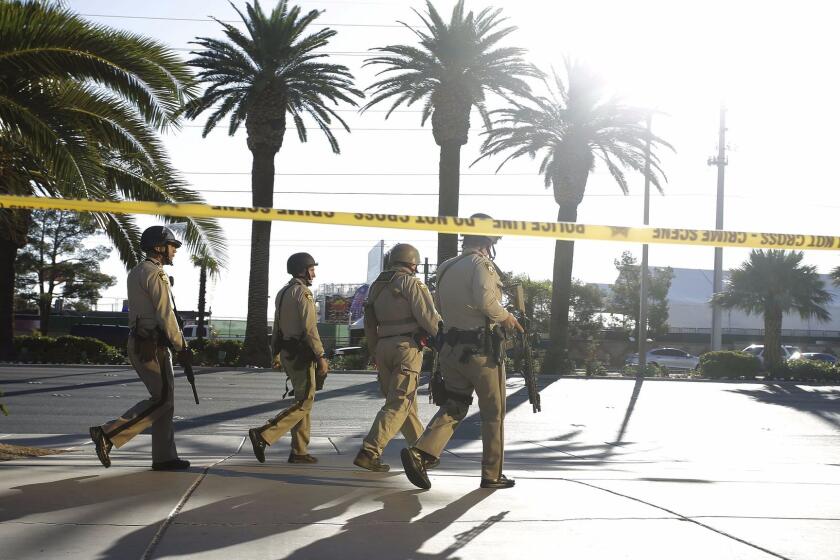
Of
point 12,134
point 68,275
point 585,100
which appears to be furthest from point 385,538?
point 68,275

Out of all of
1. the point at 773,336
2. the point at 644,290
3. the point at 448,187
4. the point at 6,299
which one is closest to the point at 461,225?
the point at 448,187

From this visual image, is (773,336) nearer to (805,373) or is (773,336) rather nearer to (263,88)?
(805,373)

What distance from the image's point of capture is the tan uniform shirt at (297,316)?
325 inches

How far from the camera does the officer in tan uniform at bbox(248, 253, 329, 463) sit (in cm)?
821

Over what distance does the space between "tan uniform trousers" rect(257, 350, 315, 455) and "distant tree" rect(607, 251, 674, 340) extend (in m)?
58.0

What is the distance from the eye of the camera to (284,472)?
7484 mm

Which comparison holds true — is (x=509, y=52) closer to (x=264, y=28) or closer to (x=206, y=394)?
(x=264, y=28)

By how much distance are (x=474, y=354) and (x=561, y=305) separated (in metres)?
30.1

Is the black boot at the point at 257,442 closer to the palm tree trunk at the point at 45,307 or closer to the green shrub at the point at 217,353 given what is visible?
the green shrub at the point at 217,353

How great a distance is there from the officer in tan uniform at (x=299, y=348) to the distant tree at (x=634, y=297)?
58.0 m

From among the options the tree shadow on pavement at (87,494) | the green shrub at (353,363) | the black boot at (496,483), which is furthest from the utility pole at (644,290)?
the tree shadow on pavement at (87,494)

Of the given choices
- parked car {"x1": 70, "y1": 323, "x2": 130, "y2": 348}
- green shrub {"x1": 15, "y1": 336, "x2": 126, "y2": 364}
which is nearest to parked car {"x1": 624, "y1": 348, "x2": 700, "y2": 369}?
parked car {"x1": 70, "y1": 323, "x2": 130, "y2": 348}

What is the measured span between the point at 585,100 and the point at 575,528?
103 ft

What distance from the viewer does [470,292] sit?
23.0 feet
